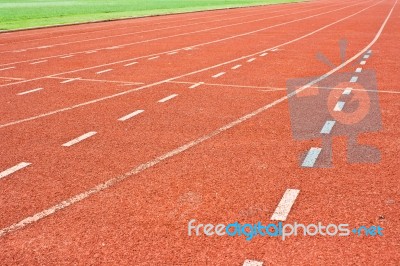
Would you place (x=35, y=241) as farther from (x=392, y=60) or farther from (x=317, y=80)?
(x=392, y=60)

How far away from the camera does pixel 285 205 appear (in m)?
5.76

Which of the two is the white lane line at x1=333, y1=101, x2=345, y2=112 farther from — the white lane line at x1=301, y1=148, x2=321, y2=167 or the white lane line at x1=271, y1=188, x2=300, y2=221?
the white lane line at x1=271, y1=188, x2=300, y2=221

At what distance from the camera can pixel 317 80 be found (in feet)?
42.4

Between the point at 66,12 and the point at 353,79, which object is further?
the point at 66,12

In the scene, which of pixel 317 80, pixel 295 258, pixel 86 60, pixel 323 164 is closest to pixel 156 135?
pixel 323 164

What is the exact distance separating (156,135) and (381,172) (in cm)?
352

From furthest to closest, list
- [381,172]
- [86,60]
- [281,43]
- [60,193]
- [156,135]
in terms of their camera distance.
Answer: [281,43] → [86,60] → [156,135] → [381,172] → [60,193]

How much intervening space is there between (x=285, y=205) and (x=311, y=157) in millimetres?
1675

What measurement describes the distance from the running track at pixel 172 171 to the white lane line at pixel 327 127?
0.50m

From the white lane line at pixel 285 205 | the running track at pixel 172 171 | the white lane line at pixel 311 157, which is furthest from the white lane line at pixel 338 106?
the white lane line at pixel 285 205

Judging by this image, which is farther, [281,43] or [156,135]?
[281,43]

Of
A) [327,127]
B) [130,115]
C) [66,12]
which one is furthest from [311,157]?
[66,12]

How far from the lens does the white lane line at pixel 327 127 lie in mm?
8412

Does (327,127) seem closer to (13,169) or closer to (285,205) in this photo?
(285,205)
